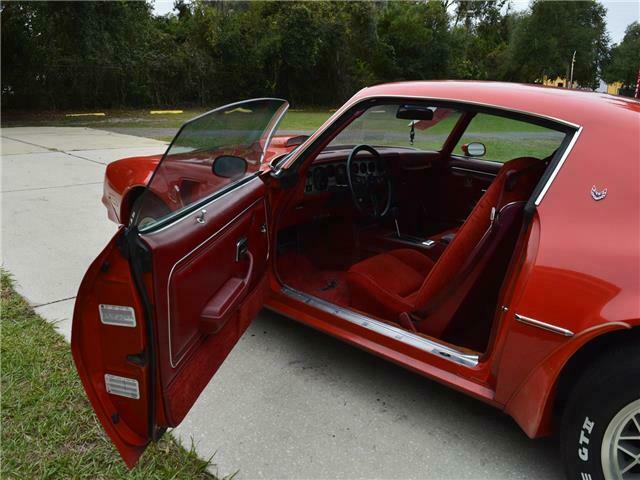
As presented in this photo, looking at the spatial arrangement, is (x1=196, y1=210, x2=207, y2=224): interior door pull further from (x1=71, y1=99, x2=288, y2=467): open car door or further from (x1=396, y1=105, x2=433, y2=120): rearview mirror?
(x1=396, y1=105, x2=433, y2=120): rearview mirror

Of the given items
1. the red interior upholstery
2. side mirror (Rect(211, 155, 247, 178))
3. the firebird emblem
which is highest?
the firebird emblem

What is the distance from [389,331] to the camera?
2408mm

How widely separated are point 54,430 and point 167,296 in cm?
107

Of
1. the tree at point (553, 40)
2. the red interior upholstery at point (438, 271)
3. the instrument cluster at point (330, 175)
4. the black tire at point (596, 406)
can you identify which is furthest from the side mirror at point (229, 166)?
the tree at point (553, 40)

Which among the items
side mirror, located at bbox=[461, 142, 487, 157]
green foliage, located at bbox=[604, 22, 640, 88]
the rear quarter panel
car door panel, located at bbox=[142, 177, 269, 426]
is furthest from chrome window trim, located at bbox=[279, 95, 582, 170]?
green foliage, located at bbox=[604, 22, 640, 88]

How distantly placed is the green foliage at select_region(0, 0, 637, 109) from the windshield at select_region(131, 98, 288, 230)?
14.3m

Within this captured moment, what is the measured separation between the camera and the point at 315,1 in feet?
Result: 77.5

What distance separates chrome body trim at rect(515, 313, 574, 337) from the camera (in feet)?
5.80

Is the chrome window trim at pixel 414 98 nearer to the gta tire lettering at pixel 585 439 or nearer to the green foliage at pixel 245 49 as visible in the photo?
the gta tire lettering at pixel 585 439

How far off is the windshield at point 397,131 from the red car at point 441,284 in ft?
2.06

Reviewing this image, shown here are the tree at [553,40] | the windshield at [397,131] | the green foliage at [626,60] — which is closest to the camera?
the windshield at [397,131]

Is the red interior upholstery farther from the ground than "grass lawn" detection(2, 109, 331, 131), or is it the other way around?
the red interior upholstery

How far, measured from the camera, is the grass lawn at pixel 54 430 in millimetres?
2105

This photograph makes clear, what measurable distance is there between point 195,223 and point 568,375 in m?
1.50
